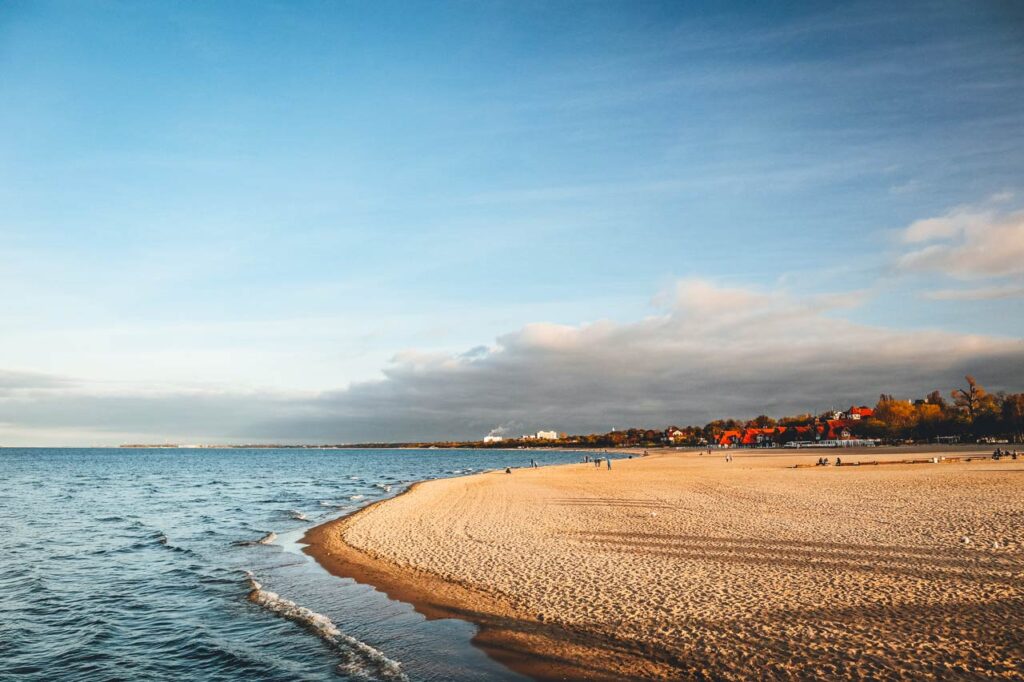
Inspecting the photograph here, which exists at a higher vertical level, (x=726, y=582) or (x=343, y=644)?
(x=726, y=582)

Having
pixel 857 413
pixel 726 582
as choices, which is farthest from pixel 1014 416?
pixel 726 582

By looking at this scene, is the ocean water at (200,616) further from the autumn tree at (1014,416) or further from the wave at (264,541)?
the autumn tree at (1014,416)

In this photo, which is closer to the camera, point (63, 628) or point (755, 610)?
point (755, 610)

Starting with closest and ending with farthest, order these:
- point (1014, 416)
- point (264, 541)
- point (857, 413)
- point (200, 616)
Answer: point (200, 616)
point (264, 541)
point (1014, 416)
point (857, 413)

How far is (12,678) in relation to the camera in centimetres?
1075

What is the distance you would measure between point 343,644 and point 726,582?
8.06 m

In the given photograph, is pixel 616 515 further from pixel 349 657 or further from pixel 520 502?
pixel 349 657

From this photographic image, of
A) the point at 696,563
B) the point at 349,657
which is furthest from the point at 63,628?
the point at 696,563

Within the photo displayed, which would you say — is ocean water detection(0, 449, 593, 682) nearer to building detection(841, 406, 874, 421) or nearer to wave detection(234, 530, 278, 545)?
wave detection(234, 530, 278, 545)

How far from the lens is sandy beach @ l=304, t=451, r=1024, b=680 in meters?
9.43

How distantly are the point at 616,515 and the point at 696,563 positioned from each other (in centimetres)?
985

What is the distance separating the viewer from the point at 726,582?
13.4 metres

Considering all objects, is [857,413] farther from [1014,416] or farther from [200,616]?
[200,616]

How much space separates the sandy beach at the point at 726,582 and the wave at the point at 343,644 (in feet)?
5.93
